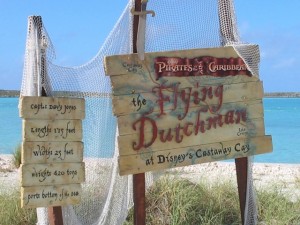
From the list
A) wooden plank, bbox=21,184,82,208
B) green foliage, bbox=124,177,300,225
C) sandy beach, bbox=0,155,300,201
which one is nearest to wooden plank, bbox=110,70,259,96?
wooden plank, bbox=21,184,82,208

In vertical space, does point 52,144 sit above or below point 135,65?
below

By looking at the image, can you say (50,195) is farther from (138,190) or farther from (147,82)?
(147,82)

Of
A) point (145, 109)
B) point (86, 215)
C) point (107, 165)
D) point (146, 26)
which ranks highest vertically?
point (146, 26)

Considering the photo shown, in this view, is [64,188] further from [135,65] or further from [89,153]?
[135,65]

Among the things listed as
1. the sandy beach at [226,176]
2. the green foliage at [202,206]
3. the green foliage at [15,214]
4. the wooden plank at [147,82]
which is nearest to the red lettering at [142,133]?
the wooden plank at [147,82]

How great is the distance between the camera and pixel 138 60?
→ 5.71 m

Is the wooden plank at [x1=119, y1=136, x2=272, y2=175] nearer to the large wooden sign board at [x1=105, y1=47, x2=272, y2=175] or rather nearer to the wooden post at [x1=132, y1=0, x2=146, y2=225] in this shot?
the large wooden sign board at [x1=105, y1=47, x2=272, y2=175]

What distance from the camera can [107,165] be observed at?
20.0ft

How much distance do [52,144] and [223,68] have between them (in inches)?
73.6

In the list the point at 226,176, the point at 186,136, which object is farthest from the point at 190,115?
the point at 226,176

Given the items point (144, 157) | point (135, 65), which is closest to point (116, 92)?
point (135, 65)

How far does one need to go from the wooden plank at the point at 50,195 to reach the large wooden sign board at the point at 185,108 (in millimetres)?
497

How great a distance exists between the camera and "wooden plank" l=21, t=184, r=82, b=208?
17.9 ft

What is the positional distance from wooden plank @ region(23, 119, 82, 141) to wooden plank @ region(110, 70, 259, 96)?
1.64 ft
